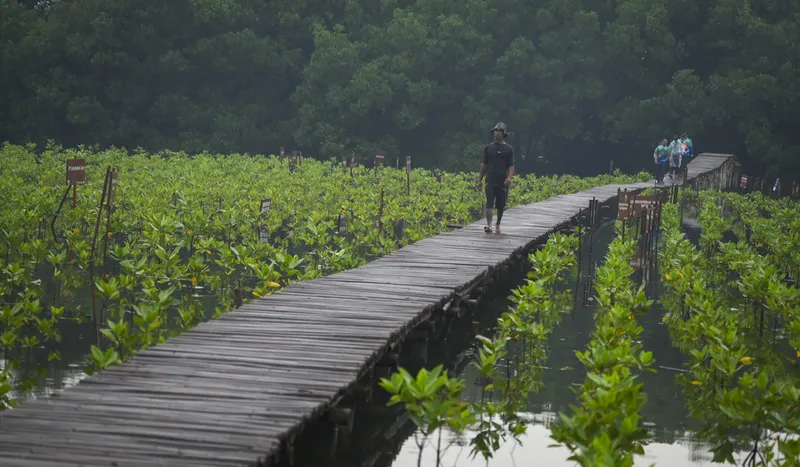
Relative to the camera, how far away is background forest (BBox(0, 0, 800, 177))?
4431 centimetres

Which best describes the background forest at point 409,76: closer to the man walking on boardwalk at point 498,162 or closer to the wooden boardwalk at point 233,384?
the man walking on boardwalk at point 498,162

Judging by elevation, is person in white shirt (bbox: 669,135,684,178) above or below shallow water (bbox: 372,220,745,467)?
above

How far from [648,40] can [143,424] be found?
40722 millimetres

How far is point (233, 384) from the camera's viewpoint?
329 inches

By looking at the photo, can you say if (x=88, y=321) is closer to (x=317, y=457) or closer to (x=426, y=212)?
(x=317, y=457)

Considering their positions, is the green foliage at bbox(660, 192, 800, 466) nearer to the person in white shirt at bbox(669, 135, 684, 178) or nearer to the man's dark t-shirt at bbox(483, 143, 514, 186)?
the man's dark t-shirt at bbox(483, 143, 514, 186)

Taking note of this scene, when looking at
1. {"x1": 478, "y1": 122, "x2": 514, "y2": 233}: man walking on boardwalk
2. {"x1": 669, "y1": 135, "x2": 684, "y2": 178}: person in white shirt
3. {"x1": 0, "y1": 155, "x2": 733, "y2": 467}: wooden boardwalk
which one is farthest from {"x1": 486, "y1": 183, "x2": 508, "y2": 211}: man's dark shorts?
{"x1": 669, "y1": 135, "x2": 684, "y2": 178}: person in white shirt

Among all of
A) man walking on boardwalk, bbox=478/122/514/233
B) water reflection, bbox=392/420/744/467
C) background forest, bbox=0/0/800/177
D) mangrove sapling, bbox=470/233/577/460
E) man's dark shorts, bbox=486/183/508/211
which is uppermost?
background forest, bbox=0/0/800/177

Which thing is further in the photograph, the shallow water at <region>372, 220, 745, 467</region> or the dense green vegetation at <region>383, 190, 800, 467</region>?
the shallow water at <region>372, 220, 745, 467</region>

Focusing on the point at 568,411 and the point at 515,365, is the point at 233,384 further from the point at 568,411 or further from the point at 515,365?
the point at 515,365

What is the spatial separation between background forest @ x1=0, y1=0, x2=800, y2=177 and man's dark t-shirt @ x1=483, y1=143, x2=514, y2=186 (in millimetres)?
26811

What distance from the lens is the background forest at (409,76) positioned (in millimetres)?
44312

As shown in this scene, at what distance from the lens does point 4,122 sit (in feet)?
159

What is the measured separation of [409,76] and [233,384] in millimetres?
39646
